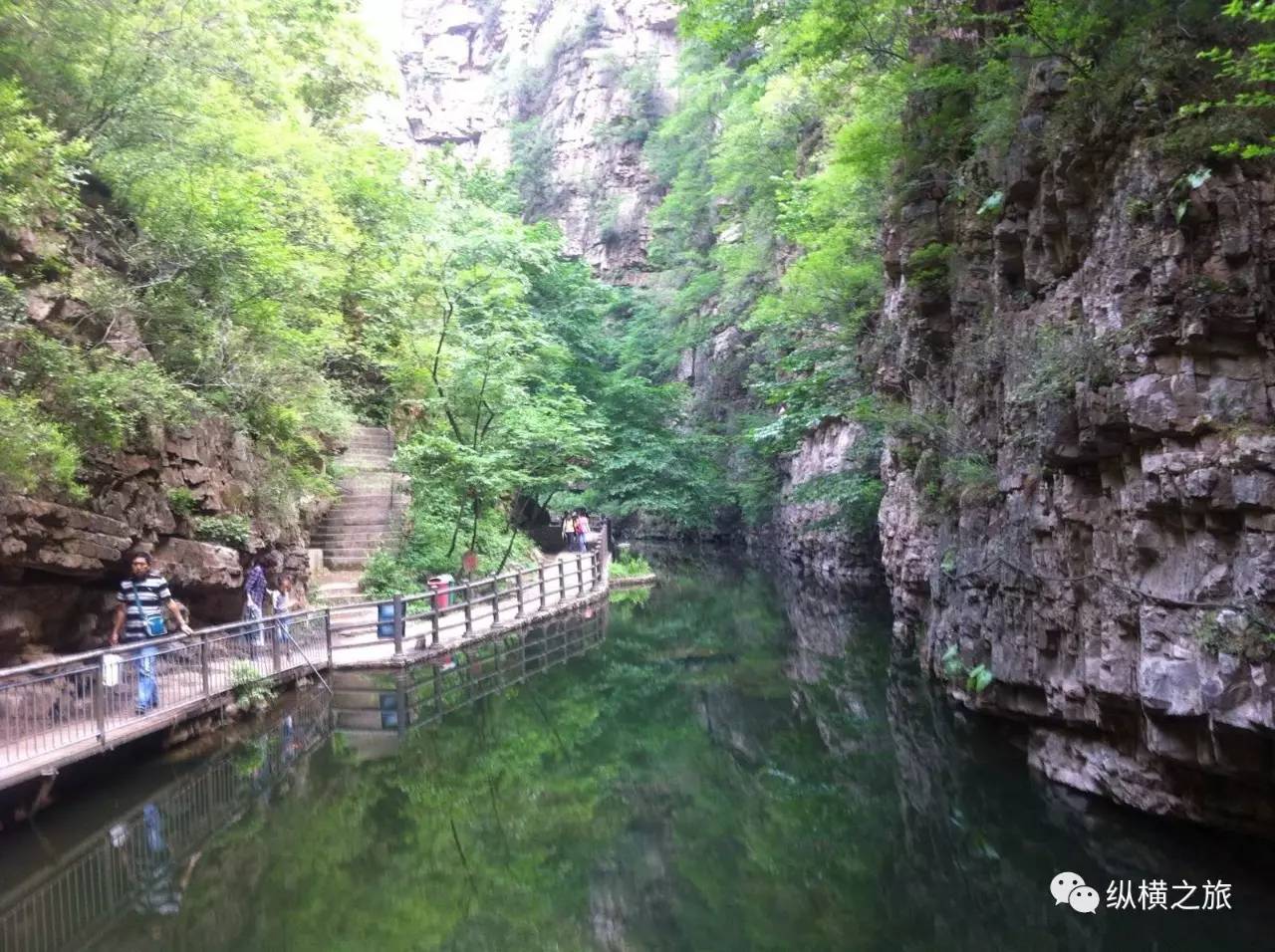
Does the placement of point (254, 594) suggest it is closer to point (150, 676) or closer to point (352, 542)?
point (150, 676)

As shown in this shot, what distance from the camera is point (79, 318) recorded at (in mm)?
10250

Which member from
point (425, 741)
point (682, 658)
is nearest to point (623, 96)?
point (682, 658)

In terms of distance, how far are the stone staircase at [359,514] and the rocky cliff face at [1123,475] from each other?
1279cm

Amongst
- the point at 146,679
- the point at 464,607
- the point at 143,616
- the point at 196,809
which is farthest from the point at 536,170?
the point at 196,809

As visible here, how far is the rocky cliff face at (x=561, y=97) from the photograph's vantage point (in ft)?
155

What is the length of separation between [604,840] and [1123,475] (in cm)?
570

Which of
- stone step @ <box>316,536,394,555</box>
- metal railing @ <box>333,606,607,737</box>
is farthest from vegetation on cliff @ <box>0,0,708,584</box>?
metal railing @ <box>333,606,607,737</box>

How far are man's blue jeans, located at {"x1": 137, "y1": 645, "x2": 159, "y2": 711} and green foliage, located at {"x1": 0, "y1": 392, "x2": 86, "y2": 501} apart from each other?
1825mm

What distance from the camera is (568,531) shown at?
31.4 meters

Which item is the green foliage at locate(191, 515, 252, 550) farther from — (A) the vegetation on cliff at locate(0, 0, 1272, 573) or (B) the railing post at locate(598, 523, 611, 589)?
(B) the railing post at locate(598, 523, 611, 589)

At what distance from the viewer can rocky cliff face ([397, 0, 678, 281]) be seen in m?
47.2

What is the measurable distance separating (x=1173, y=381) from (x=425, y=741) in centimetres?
910

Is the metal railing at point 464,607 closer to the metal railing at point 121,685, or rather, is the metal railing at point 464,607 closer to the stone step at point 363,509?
the metal railing at point 121,685

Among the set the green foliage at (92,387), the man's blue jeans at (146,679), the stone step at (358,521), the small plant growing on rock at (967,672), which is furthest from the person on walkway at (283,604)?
the small plant growing on rock at (967,672)
